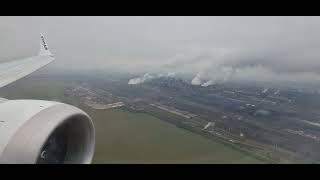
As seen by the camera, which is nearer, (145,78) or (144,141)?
(144,141)

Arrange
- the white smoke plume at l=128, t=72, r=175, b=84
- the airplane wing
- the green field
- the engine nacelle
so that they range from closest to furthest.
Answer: the engine nacelle
the airplane wing
the green field
the white smoke plume at l=128, t=72, r=175, b=84

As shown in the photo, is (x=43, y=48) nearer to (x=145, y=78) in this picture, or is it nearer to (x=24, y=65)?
(x=24, y=65)

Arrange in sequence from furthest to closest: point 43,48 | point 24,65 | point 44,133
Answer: point 43,48 → point 24,65 → point 44,133

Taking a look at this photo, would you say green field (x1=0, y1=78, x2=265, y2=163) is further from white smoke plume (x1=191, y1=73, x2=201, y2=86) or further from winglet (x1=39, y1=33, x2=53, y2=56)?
white smoke plume (x1=191, y1=73, x2=201, y2=86)

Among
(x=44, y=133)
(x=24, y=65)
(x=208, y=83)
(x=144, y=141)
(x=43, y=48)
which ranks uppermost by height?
(x=43, y=48)

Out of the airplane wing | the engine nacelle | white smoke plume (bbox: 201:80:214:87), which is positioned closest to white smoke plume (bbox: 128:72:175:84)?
white smoke plume (bbox: 201:80:214:87)

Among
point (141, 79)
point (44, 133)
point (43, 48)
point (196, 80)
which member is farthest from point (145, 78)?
point (44, 133)

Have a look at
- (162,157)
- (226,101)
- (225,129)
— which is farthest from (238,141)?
(162,157)

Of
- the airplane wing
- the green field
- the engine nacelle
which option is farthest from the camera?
the green field
